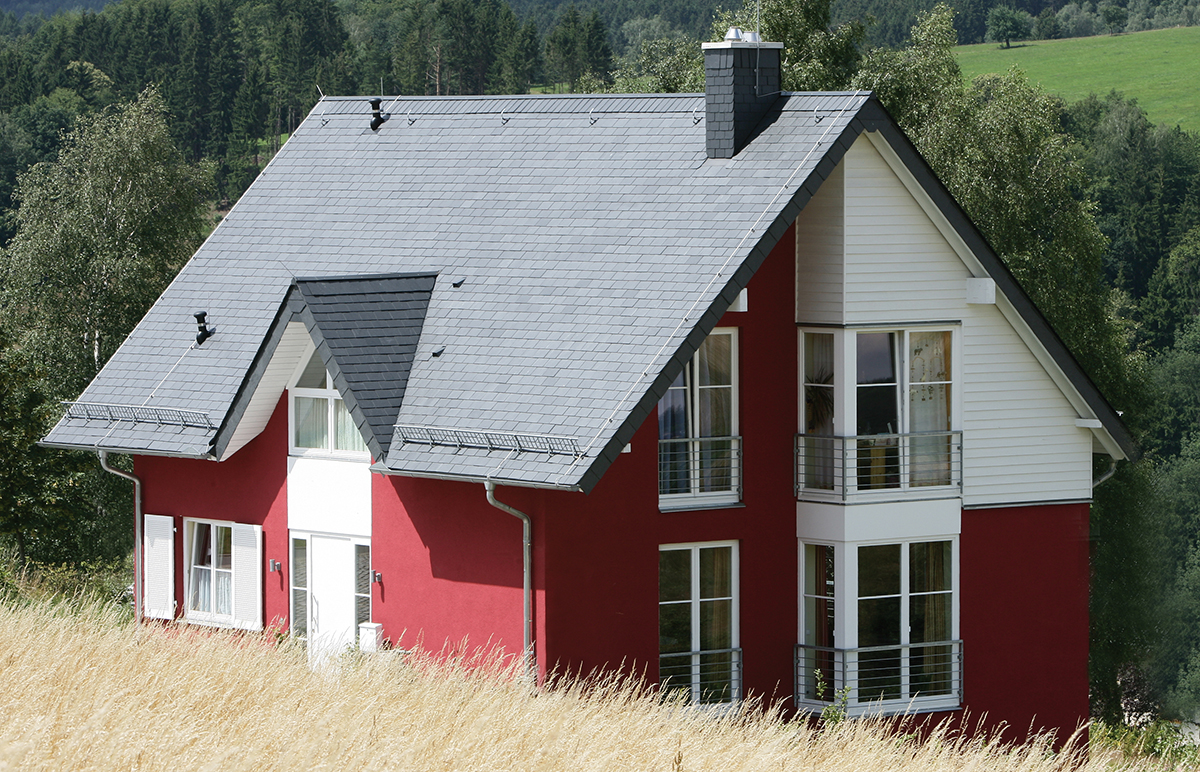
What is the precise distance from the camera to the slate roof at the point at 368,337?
1792 cm

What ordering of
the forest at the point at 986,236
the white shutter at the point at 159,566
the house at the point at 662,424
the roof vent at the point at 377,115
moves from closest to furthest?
the house at the point at 662,424
the white shutter at the point at 159,566
the roof vent at the point at 377,115
the forest at the point at 986,236

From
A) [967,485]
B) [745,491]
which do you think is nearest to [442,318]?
[745,491]

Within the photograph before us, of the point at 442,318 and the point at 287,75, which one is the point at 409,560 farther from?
the point at 287,75

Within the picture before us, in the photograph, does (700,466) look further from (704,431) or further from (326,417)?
(326,417)

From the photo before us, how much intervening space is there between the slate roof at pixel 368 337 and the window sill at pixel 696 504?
134 inches

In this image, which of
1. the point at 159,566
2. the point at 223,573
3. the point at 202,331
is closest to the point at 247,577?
the point at 223,573

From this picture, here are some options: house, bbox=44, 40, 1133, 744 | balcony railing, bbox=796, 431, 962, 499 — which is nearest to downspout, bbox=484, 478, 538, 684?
house, bbox=44, 40, 1133, 744

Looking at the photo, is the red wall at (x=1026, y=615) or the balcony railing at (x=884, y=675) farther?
the red wall at (x=1026, y=615)

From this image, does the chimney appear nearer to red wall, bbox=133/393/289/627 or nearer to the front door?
red wall, bbox=133/393/289/627

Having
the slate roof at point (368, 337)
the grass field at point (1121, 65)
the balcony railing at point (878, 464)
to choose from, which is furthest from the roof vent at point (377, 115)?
the grass field at point (1121, 65)

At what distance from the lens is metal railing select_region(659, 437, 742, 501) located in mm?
18328

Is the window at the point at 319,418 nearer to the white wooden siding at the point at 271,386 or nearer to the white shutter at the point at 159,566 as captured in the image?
the white wooden siding at the point at 271,386

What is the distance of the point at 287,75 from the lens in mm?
103750

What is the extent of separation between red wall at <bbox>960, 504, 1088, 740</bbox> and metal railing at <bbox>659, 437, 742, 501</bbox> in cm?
326
